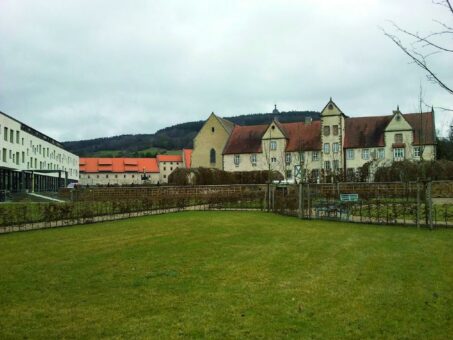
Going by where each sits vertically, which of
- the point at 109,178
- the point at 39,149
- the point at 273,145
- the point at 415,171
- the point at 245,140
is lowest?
the point at 415,171

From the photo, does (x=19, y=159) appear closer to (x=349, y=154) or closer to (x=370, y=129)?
(x=349, y=154)

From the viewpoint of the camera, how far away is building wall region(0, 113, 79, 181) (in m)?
49.2

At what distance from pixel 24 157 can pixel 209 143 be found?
85.6ft

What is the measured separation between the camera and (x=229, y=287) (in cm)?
809

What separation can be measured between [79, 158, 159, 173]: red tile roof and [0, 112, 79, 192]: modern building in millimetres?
57004

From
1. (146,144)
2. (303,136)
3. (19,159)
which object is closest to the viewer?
(19,159)

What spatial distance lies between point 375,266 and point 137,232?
8.81 meters

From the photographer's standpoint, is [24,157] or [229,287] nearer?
[229,287]

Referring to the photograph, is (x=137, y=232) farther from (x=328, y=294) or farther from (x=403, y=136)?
(x=403, y=136)

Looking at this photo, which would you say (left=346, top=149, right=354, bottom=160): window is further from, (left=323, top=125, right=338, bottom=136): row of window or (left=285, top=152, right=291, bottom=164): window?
(left=285, top=152, right=291, bottom=164): window

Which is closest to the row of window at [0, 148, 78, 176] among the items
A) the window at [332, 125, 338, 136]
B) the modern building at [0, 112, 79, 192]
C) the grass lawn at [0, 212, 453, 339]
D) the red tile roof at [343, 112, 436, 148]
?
the modern building at [0, 112, 79, 192]

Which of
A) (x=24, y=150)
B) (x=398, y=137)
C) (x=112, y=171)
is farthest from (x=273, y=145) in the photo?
(x=112, y=171)

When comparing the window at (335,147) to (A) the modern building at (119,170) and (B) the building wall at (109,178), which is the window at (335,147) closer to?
(A) the modern building at (119,170)

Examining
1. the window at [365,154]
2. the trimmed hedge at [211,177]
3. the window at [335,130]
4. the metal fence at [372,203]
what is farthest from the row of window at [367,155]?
the metal fence at [372,203]
